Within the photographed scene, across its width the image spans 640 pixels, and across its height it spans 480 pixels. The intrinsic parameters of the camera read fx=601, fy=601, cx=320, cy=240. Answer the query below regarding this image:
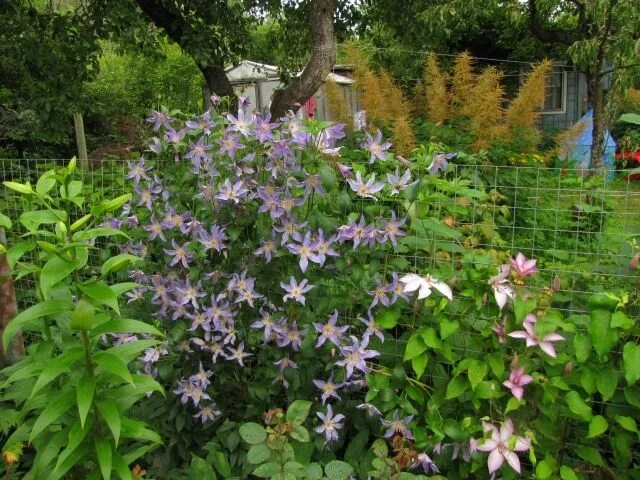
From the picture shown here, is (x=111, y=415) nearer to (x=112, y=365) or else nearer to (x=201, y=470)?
(x=112, y=365)

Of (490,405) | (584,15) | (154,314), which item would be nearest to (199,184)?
(154,314)

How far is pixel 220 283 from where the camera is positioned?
2.04m

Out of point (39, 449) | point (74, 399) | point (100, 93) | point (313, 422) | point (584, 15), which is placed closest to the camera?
point (74, 399)

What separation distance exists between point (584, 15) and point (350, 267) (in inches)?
261

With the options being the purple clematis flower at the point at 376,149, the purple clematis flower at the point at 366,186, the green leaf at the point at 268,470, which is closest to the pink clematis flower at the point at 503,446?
the green leaf at the point at 268,470

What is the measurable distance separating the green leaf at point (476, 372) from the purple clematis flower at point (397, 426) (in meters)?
0.25

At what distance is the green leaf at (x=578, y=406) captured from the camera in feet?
5.48

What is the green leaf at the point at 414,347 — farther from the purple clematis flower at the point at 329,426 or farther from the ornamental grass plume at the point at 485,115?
the ornamental grass plume at the point at 485,115

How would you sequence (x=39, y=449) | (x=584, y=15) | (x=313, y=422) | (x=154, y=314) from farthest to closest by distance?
(x=584, y=15) < (x=154, y=314) < (x=313, y=422) < (x=39, y=449)

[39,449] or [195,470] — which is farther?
[195,470]

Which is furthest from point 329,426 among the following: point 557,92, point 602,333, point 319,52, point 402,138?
point 557,92

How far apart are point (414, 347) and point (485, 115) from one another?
343 cm

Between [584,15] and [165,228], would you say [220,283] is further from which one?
[584,15]

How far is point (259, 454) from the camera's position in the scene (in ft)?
5.02
